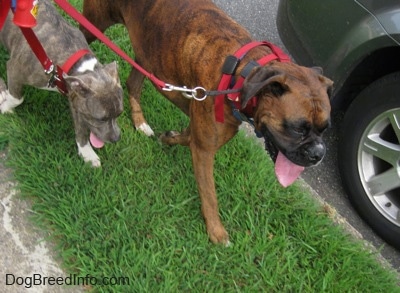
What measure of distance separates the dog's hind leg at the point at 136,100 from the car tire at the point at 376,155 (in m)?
1.42

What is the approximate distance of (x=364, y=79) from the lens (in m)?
3.56

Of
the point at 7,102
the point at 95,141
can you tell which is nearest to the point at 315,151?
the point at 95,141

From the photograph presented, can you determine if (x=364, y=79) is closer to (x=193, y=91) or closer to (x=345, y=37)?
(x=345, y=37)

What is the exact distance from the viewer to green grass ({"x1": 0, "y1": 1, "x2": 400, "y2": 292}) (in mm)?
2854

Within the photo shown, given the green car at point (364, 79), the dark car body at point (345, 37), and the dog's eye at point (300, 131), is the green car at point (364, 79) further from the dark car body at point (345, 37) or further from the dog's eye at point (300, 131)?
the dog's eye at point (300, 131)

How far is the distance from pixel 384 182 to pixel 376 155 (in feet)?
0.61

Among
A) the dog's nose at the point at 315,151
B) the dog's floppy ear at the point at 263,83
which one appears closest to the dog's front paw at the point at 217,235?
the dog's nose at the point at 315,151

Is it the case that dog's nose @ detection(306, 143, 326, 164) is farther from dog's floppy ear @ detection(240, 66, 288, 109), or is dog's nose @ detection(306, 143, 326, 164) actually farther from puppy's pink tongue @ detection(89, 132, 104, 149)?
puppy's pink tongue @ detection(89, 132, 104, 149)

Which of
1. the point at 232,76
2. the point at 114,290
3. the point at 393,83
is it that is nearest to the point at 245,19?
→ the point at 393,83

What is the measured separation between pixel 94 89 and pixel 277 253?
4.92 feet

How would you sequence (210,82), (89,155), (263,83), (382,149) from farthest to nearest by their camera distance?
(382,149) → (89,155) → (210,82) → (263,83)

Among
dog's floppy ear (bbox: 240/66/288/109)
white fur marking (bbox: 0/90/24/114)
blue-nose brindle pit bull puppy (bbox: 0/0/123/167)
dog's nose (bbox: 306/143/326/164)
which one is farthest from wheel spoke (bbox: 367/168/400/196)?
white fur marking (bbox: 0/90/24/114)

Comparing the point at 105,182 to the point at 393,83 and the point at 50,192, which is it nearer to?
the point at 50,192

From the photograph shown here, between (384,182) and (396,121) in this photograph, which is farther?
(384,182)
